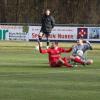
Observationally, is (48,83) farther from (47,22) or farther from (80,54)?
(47,22)

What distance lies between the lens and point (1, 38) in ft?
152

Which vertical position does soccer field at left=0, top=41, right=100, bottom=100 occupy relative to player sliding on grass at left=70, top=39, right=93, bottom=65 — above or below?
below

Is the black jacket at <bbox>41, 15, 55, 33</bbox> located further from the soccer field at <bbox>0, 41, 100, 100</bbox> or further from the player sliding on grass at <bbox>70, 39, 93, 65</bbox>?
the soccer field at <bbox>0, 41, 100, 100</bbox>

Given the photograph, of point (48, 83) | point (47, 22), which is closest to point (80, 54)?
point (48, 83)

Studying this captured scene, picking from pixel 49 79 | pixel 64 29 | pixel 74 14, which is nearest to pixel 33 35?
pixel 64 29

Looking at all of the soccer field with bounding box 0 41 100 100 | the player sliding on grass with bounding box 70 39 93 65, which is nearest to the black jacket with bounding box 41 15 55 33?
the player sliding on grass with bounding box 70 39 93 65

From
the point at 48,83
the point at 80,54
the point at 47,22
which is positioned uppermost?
the point at 47,22

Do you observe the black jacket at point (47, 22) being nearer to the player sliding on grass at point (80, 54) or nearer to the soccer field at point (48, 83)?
the player sliding on grass at point (80, 54)

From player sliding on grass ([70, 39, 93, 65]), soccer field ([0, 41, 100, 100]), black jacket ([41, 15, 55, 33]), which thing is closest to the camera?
soccer field ([0, 41, 100, 100])

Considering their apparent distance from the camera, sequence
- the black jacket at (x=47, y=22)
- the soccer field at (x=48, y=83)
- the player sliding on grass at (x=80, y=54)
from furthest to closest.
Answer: the black jacket at (x=47, y=22) < the player sliding on grass at (x=80, y=54) < the soccer field at (x=48, y=83)

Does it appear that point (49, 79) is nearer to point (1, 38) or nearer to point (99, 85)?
point (99, 85)

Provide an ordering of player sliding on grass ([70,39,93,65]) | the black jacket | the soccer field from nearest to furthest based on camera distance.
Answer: the soccer field → player sliding on grass ([70,39,93,65]) → the black jacket

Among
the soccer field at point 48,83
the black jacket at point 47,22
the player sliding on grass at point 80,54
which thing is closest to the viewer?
the soccer field at point 48,83

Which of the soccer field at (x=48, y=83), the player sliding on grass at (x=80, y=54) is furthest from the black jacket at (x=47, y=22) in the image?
the soccer field at (x=48, y=83)
